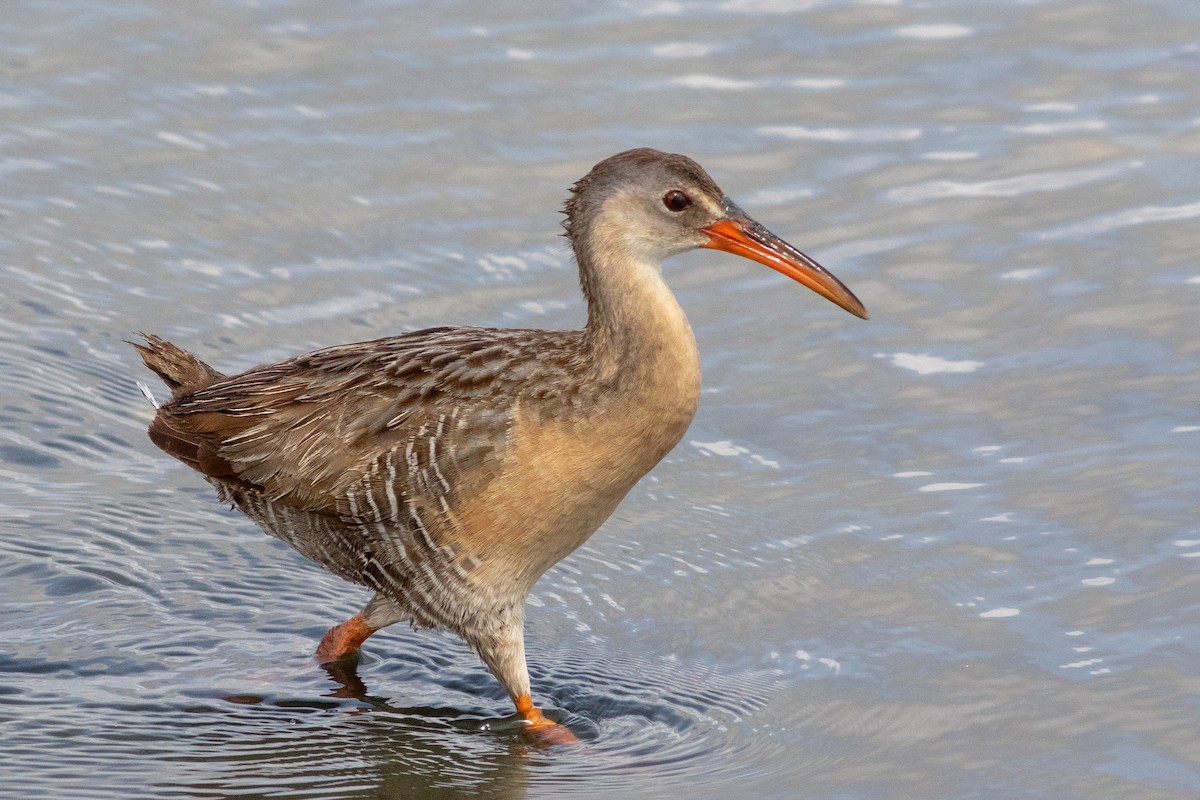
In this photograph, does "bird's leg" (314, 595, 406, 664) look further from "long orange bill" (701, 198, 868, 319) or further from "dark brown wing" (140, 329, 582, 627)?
"long orange bill" (701, 198, 868, 319)

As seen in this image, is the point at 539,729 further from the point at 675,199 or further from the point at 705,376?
the point at 705,376

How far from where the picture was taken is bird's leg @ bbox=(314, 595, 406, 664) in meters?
6.84

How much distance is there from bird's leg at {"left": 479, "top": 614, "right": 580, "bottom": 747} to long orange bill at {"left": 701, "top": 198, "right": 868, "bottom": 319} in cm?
146

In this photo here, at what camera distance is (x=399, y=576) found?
6.52 meters

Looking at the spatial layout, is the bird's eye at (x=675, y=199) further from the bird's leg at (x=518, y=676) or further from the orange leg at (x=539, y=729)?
the orange leg at (x=539, y=729)

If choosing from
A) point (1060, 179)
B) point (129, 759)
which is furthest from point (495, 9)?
point (129, 759)

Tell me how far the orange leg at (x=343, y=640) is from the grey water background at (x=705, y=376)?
102 millimetres

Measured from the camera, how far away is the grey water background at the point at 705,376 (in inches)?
251

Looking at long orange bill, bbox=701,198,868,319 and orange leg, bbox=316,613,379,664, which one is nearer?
long orange bill, bbox=701,198,868,319

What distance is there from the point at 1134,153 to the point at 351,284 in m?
4.10

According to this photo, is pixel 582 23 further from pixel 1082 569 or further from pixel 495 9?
pixel 1082 569

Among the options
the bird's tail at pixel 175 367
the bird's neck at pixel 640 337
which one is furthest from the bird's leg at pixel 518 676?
the bird's tail at pixel 175 367

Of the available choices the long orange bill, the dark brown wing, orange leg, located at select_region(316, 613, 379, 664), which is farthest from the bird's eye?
orange leg, located at select_region(316, 613, 379, 664)

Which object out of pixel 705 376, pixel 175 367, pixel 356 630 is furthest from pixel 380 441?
pixel 705 376
